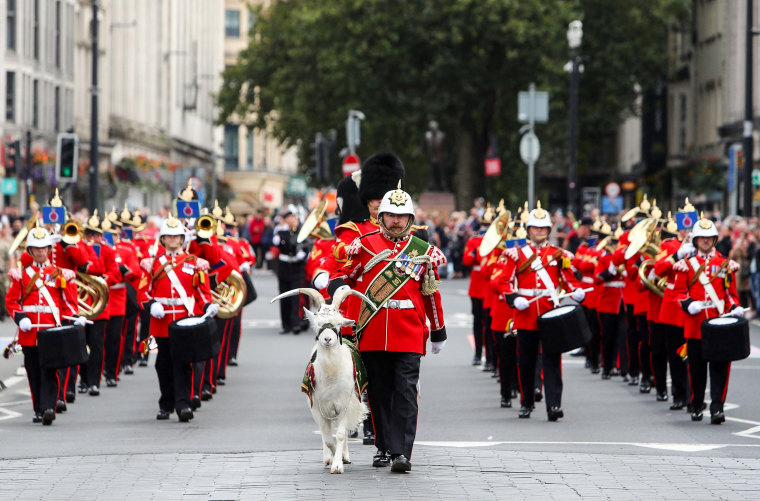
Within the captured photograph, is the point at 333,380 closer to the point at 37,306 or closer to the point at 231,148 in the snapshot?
the point at 37,306

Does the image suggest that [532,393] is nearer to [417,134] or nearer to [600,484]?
[600,484]

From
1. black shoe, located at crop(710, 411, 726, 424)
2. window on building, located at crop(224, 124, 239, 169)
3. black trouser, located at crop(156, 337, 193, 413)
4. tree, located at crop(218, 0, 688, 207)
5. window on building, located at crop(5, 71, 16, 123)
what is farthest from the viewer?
window on building, located at crop(224, 124, 239, 169)

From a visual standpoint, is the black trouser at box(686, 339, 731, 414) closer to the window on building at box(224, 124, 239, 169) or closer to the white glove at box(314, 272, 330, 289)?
the white glove at box(314, 272, 330, 289)

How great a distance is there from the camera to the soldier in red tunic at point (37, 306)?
48.9 feet

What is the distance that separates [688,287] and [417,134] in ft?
135

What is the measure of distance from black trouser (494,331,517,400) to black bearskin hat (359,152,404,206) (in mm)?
3418

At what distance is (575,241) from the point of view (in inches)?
906

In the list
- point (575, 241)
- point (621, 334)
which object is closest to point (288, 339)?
point (575, 241)

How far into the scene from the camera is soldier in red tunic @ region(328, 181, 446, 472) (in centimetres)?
1138

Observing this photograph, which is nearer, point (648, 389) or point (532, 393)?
point (532, 393)

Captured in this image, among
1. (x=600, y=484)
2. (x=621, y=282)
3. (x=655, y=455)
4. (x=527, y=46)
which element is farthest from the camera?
(x=527, y=46)

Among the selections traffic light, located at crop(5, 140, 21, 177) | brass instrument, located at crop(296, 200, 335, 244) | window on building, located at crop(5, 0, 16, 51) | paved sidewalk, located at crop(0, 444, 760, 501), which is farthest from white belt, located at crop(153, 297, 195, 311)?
window on building, located at crop(5, 0, 16, 51)

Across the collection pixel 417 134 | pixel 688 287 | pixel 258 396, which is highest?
pixel 417 134

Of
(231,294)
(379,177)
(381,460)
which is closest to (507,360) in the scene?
(231,294)
